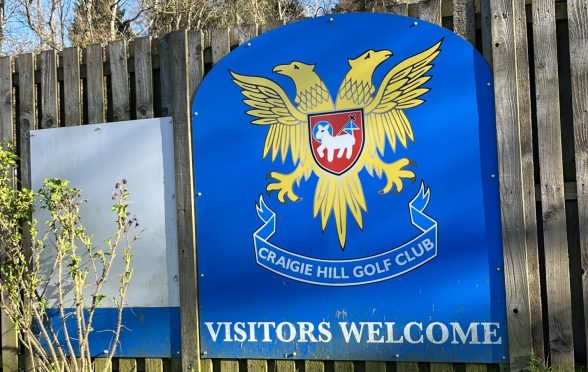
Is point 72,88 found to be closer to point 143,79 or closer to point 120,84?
point 120,84

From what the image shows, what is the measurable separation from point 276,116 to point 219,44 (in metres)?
0.68

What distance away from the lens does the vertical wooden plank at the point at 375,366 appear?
4.20 m

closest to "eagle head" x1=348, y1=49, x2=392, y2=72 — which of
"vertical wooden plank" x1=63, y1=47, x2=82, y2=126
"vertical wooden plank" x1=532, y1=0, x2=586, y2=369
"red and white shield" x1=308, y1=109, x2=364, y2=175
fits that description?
"red and white shield" x1=308, y1=109, x2=364, y2=175

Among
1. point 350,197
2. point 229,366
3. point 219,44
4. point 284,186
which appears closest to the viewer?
point 350,197

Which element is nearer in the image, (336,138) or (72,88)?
(336,138)

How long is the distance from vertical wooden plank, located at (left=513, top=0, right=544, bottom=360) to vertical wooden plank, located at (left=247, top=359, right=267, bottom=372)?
5.53ft

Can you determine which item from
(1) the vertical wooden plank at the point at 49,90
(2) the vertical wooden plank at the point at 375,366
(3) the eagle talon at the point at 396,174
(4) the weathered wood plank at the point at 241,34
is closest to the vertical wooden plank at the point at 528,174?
(3) the eagle talon at the point at 396,174

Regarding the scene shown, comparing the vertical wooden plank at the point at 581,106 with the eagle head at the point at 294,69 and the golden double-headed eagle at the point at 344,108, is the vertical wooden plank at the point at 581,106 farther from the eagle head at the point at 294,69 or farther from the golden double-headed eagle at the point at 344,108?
the eagle head at the point at 294,69

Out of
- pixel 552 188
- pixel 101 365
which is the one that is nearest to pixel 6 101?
pixel 101 365

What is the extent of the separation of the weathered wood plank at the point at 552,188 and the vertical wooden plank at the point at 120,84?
109 inches

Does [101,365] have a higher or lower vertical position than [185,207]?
lower

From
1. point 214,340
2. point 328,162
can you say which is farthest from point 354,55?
point 214,340

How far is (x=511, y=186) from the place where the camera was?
3967 millimetres

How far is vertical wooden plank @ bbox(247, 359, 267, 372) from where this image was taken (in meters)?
4.43
